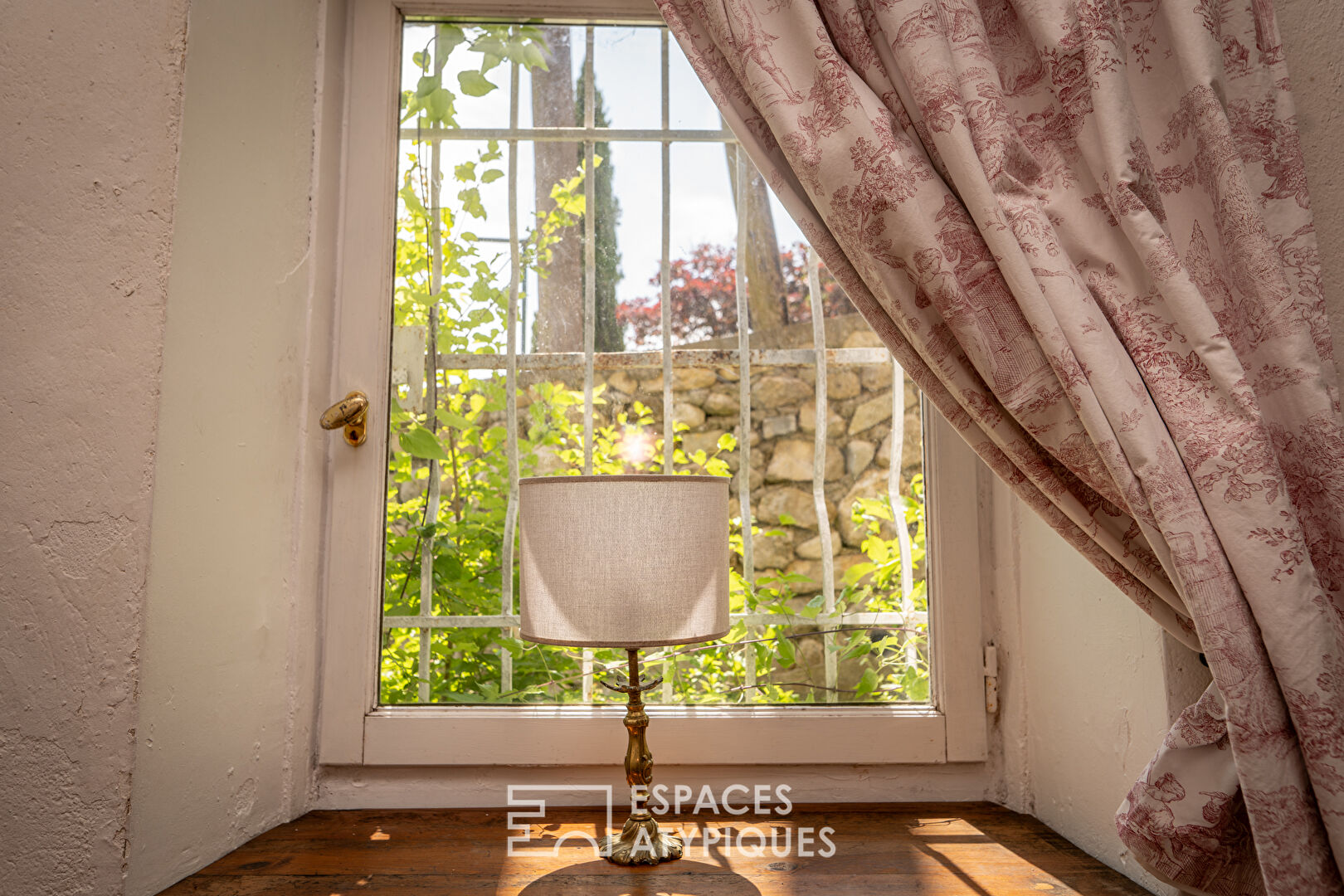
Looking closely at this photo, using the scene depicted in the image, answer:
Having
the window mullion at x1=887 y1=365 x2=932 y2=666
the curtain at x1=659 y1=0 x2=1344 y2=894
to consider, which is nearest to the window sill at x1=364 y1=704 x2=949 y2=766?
the window mullion at x1=887 y1=365 x2=932 y2=666

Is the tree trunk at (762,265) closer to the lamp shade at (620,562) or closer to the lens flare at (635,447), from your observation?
the lens flare at (635,447)

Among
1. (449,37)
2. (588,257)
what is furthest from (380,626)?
(449,37)

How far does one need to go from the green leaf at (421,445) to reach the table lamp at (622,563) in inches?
17.4

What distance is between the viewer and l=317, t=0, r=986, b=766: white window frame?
1.36 m

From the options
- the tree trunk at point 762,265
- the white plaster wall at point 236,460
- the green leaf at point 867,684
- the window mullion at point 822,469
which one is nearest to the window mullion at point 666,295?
the tree trunk at point 762,265

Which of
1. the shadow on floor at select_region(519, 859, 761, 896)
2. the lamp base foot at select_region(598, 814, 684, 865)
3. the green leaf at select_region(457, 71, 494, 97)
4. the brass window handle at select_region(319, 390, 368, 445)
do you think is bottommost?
the shadow on floor at select_region(519, 859, 761, 896)

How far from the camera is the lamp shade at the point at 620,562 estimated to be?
3.41 ft

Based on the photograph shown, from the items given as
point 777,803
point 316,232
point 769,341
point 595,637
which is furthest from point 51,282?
point 777,803

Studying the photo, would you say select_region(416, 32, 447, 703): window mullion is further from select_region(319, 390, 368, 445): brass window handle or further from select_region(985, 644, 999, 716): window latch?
select_region(985, 644, 999, 716): window latch

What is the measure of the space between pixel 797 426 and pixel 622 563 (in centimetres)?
56

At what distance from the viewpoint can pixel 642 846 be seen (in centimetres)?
111

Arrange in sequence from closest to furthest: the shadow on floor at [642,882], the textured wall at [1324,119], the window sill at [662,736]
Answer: the textured wall at [1324,119], the shadow on floor at [642,882], the window sill at [662,736]

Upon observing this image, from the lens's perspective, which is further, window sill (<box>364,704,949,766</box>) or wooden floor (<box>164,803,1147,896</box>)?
window sill (<box>364,704,949,766</box>)

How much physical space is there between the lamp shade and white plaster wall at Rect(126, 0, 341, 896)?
0.46 metres
